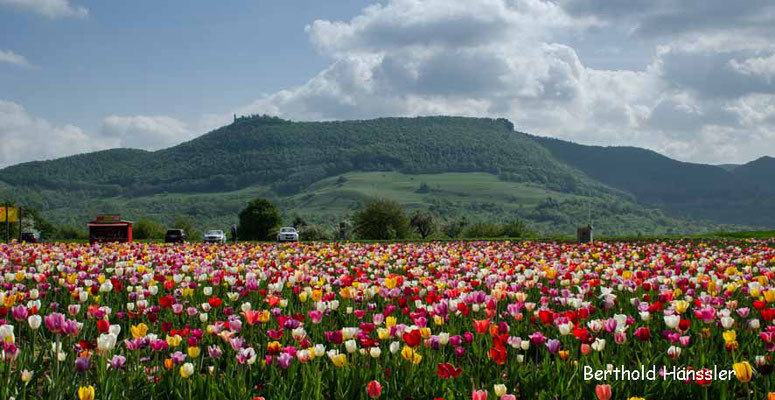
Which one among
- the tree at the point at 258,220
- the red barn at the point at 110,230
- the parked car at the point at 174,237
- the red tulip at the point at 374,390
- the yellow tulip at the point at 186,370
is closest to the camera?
the red tulip at the point at 374,390

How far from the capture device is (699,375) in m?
4.32

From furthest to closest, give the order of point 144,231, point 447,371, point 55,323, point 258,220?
point 258,220
point 144,231
point 55,323
point 447,371

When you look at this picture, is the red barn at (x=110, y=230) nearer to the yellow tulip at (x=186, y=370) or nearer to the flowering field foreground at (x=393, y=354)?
the flowering field foreground at (x=393, y=354)

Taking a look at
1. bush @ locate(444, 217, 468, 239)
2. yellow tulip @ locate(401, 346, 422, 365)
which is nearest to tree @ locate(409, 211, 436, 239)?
bush @ locate(444, 217, 468, 239)

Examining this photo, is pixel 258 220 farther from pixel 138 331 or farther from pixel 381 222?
pixel 138 331

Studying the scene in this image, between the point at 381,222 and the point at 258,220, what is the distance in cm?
3225

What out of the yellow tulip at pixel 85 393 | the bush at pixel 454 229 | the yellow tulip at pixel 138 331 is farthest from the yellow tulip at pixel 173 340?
the bush at pixel 454 229

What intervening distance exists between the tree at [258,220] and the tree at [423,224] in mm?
23836

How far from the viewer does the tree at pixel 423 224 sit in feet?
190

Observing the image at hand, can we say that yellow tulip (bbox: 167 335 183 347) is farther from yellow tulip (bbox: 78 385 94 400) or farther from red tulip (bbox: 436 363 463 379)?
red tulip (bbox: 436 363 463 379)

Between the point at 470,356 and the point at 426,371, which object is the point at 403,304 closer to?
the point at 470,356

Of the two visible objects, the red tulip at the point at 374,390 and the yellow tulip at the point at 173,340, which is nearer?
the red tulip at the point at 374,390

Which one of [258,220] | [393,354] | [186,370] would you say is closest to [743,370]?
[393,354]

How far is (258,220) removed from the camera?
7919cm
